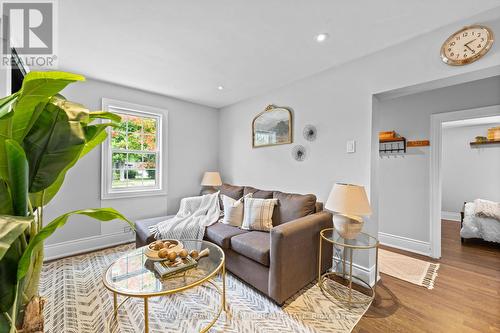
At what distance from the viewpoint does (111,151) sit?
3.09 metres

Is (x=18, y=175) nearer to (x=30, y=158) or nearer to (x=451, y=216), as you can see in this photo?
(x=30, y=158)

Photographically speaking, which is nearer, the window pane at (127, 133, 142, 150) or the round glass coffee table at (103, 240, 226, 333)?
the round glass coffee table at (103, 240, 226, 333)

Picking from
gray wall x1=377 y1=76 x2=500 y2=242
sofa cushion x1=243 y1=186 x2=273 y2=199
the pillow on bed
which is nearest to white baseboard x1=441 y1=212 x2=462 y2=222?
the pillow on bed

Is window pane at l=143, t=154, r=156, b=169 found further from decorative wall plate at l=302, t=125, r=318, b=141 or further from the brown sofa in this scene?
decorative wall plate at l=302, t=125, r=318, b=141

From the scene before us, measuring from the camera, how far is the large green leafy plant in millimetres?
686

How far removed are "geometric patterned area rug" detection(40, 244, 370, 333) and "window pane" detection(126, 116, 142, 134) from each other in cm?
210

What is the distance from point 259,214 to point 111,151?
7.81ft

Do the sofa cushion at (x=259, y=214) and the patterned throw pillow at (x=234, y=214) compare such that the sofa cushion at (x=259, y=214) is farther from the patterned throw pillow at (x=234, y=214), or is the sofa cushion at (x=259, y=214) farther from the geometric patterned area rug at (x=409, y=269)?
the geometric patterned area rug at (x=409, y=269)

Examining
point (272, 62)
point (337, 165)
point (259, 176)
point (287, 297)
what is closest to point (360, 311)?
point (287, 297)

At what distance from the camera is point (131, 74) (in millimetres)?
2715

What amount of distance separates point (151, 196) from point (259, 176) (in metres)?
1.80

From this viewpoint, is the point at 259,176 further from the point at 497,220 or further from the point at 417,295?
the point at 497,220

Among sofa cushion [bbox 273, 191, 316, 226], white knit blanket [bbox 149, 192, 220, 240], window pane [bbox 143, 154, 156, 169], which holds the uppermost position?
window pane [bbox 143, 154, 156, 169]

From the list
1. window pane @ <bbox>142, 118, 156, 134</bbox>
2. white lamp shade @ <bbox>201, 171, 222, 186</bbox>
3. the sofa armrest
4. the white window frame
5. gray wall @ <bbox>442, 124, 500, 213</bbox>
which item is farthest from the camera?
gray wall @ <bbox>442, 124, 500, 213</bbox>
